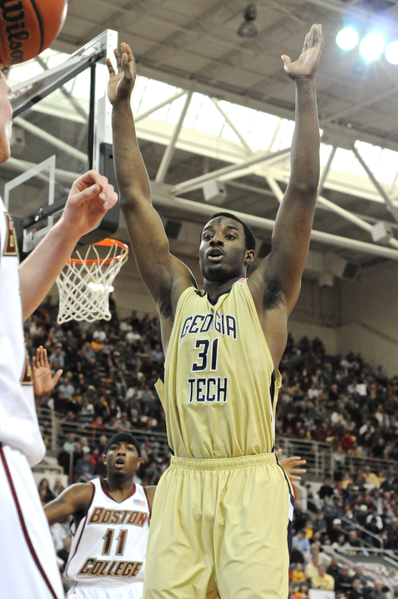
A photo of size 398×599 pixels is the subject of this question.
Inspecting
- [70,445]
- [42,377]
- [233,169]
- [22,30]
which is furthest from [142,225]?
[233,169]

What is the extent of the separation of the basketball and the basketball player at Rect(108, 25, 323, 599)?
166cm

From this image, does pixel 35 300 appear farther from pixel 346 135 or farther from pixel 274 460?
pixel 346 135

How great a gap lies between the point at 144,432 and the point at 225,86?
27.2 feet

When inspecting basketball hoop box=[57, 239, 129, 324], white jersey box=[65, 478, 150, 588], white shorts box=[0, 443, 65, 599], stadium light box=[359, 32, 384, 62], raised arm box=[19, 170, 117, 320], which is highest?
stadium light box=[359, 32, 384, 62]

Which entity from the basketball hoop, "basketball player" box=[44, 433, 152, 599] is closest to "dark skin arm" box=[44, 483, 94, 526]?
"basketball player" box=[44, 433, 152, 599]

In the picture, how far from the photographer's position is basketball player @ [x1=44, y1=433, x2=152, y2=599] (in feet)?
21.7

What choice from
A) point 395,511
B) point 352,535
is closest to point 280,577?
point 352,535

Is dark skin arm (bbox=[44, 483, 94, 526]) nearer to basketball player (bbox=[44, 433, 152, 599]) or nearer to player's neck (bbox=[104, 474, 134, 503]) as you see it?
basketball player (bbox=[44, 433, 152, 599])

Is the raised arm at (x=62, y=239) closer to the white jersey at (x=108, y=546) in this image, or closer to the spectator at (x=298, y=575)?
the white jersey at (x=108, y=546)

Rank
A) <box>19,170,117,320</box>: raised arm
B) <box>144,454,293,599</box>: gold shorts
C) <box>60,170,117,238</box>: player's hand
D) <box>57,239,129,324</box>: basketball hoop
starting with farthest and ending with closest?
1. <box>57,239,129,324</box>: basketball hoop
2. <box>144,454,293,599</box>: gold shorts
3. <box>60,170,117,238</box>: player's hand
4. <box>19,170,117,320</box>: raised arm

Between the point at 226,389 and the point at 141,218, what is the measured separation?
1058 mm

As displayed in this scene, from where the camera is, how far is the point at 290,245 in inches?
146

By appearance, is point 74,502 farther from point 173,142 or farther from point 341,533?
point 341,533

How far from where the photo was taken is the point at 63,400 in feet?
61.2
